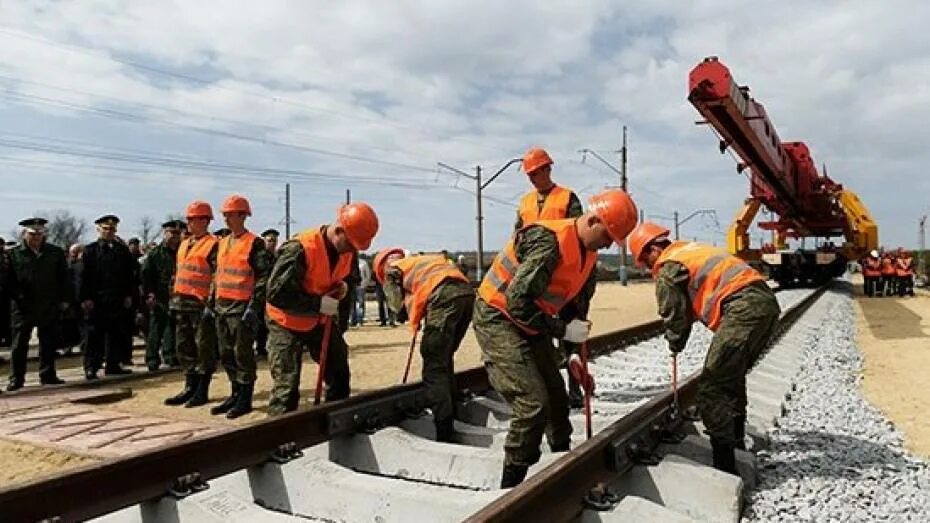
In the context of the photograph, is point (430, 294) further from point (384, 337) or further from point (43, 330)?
point (384, 337)

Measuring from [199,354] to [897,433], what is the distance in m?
5.92

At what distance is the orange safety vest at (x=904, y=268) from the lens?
81.7 feet

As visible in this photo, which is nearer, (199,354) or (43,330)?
(199,354)

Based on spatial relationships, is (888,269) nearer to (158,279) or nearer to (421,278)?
(158,279)

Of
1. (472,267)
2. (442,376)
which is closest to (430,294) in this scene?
(442,376)

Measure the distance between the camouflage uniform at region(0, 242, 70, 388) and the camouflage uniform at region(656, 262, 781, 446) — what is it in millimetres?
7207

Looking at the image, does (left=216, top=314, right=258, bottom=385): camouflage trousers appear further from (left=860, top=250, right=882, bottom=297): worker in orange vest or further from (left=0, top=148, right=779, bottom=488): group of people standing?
(left=860, top=250, right=882, bottom=297): worker in orange vest

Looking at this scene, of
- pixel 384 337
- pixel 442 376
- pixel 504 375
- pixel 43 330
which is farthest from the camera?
pixel 384 337

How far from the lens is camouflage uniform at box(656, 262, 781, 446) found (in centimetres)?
432

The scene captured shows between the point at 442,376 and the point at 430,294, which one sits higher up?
the point at 430,294

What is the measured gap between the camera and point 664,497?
3793 millimetres

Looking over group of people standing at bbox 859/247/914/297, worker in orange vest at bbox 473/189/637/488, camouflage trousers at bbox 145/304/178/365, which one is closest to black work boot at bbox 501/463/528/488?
worker in orange vest at bbox 473/189/637/488

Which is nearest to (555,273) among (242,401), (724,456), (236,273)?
(724,456)

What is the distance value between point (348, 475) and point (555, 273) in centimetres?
148
